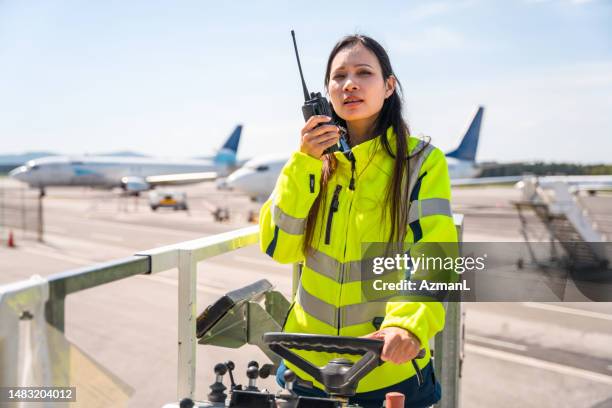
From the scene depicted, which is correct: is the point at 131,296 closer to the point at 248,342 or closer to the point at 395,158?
the point at 248,342

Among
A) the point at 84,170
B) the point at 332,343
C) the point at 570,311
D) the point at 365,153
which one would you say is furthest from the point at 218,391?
the point at 84,170

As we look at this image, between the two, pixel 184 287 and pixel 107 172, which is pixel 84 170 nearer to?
pixel 107 172

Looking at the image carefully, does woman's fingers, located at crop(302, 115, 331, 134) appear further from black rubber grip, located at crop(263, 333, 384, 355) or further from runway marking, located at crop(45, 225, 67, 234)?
runway marking, located at crop(45, 225, 67, 234)

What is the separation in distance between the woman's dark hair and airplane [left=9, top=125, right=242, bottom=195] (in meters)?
41.2

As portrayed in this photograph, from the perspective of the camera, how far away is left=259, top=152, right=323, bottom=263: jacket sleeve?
6.32ft

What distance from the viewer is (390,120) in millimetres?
2094

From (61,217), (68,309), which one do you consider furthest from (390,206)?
(61,217)

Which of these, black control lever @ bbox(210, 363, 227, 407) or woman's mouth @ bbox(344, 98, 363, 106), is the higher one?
woman's mouth @ bbox(344, 98, 363, 106)

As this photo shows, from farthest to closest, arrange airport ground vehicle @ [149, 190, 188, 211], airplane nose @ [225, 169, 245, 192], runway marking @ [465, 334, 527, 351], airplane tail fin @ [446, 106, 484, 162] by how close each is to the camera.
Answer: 1. airplane tail fin @ [446, 106, 484, 162]
2. airport ground vehicle @ [149, 190, 188, 211]
3. airplane nose @ [225, 169, 245, 192]
4. runway marking @ [465, 334, 527, 351]

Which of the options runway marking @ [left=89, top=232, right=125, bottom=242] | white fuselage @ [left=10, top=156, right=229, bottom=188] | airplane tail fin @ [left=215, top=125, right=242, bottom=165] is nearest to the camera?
runway marking @ [left=89, top=232, right=125, bottom=242]

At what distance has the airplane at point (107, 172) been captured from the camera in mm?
45987

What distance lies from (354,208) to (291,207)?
0.22 m

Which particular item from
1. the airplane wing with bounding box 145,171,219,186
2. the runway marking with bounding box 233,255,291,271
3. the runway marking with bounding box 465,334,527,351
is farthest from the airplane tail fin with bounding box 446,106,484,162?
the runway marking with bounding box 465,334,527,351

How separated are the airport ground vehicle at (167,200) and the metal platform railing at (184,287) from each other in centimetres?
2775
